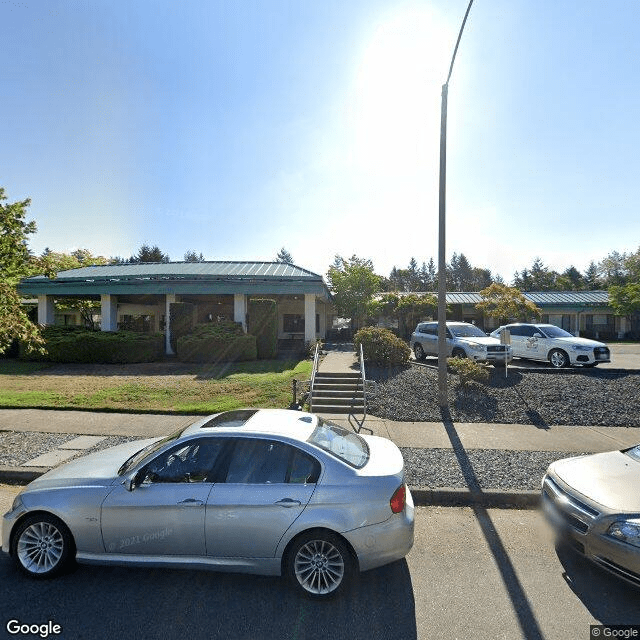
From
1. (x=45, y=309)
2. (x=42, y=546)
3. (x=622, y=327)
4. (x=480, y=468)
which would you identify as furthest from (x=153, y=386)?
(x=622, y=327)

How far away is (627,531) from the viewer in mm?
3123

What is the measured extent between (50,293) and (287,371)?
14.3 metres

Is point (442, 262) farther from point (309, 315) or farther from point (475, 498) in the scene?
point (309, 315)

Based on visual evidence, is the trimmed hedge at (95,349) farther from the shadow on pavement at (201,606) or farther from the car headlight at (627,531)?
the car headlight at (627,531)

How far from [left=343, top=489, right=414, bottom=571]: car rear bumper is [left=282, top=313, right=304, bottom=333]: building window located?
888 inches

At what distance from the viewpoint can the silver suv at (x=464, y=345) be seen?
1269 cm

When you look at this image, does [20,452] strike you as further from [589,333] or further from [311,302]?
[589,333]

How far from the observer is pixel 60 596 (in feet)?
10.3

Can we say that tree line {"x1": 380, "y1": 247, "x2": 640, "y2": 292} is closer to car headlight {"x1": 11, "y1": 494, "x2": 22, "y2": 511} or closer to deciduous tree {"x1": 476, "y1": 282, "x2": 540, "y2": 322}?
deciduous tree {"x1": 476, "y1": 282, "x2": 540, "y2": 322}

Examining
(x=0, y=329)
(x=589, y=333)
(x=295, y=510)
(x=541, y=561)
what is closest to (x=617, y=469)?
(x=541, y=561)

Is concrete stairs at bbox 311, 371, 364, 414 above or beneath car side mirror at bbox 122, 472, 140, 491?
beneath

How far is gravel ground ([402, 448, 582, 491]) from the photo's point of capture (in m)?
5.36

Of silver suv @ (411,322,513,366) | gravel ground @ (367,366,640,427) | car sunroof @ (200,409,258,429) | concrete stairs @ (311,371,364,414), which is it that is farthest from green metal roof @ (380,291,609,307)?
car sunroof @ (200,409,258,429)

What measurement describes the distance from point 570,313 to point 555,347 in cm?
2554
